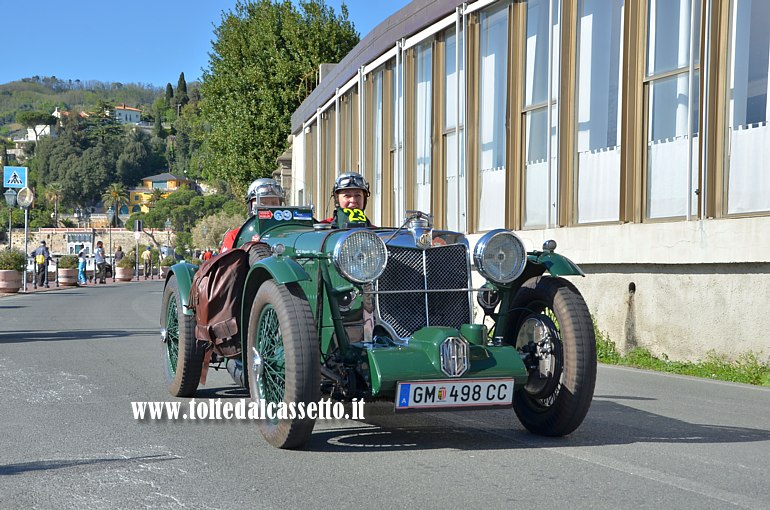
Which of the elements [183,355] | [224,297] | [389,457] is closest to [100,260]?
[183,355]

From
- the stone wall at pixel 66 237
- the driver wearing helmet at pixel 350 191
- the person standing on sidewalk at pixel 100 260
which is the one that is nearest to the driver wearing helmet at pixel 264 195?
the driver wearing helmet at pixel 350 191

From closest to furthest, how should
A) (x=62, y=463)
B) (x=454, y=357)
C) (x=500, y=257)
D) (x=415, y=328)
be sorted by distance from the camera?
1. (x=62, y=463)
2. (x=454, y=357)
3. (x=415, y=328)
4. (x=500, y=257)

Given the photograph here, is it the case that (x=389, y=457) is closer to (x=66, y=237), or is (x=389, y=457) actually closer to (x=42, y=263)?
(x=42, y=263)

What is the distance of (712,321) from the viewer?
415 inches

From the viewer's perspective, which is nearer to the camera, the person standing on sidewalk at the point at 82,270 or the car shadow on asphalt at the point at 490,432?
the car shadow on asphalt at the point at 490,432

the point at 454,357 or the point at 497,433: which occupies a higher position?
the point at 454,357

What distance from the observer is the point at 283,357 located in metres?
5.76

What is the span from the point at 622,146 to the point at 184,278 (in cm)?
661

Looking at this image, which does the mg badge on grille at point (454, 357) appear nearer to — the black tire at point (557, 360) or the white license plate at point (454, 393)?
the white license plate at point (454, 393)

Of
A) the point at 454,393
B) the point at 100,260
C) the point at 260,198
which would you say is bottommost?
the point at 100,260

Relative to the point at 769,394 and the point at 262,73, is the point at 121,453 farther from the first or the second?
the point at 262,73

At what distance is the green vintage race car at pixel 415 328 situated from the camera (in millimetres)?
5492

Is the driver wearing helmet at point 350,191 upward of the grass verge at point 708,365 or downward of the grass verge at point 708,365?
upward

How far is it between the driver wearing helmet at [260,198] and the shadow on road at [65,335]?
6.52 m
